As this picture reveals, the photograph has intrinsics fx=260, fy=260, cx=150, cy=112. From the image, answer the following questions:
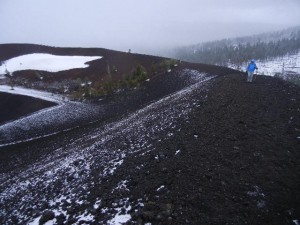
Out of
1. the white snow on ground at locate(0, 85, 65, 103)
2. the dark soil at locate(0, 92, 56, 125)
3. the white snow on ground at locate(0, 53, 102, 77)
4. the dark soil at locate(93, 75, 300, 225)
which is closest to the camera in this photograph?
the dark soil at locate(93, 75, 300, 225)

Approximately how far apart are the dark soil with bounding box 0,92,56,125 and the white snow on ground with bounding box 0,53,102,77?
11861mm

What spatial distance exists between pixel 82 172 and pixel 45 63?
40.1 metres

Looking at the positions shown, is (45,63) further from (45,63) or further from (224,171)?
(224,171)

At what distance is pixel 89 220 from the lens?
802cm

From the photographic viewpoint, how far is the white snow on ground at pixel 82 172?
9.56 m

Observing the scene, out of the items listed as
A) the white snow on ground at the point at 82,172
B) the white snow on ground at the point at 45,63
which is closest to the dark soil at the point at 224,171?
the white snow on ground at the point at 82,172

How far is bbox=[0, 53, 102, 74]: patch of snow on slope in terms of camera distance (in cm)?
4477

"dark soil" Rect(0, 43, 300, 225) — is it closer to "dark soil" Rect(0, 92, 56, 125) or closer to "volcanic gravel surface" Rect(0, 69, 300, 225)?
"volcanic gravel surface" Rect(0, 69, 300, 225)

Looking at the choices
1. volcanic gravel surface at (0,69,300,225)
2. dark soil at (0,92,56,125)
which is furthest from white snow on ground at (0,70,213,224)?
dark soil at (0,92,56,125)

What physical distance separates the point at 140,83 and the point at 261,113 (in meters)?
21.3

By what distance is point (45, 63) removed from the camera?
4709 cm

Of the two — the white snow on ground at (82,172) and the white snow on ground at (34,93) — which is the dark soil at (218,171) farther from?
the white snow on ground at (34,93)

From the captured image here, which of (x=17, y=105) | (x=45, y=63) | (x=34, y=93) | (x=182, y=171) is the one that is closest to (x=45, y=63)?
(x=45, y=63)

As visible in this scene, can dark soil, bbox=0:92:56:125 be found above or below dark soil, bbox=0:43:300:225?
below
